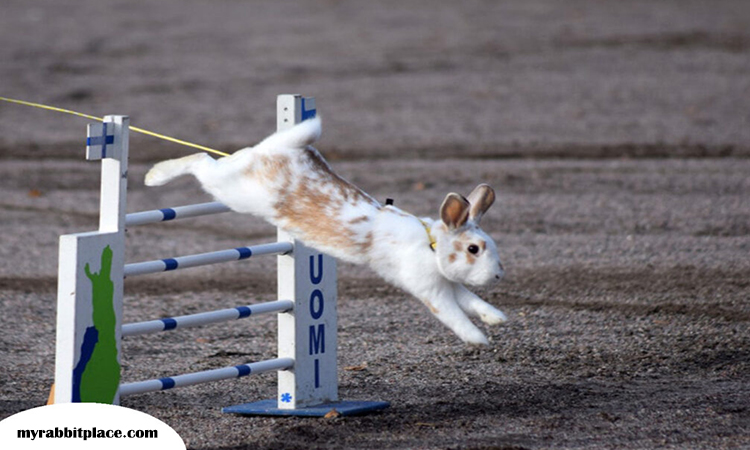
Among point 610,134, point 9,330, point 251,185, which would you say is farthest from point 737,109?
point 251,185

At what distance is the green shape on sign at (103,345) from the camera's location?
180 inches

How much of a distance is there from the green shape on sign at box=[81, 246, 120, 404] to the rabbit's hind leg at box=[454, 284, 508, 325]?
1.32 metres

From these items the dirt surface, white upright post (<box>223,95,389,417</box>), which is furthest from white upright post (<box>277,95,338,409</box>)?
the dirt surface

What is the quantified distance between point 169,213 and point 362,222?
966 mm

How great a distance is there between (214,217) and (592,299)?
402 cm

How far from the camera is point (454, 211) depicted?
4238 millimetres

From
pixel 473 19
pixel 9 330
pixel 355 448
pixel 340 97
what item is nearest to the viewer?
pixel 355 448

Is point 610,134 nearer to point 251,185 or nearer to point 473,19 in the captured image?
point 473,19

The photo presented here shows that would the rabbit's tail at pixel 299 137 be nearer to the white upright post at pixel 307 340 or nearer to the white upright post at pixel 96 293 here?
the white upright post at pixel 96 293

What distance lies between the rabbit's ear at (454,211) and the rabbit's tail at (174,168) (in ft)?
3.31

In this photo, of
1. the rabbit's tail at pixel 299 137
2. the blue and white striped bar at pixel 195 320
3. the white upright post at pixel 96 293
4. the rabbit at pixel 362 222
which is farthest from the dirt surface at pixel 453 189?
the rabbit's tail at pixel 299 137

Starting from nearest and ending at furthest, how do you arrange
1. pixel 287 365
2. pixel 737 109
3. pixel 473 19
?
pixel 287 365 < pixel 737 109 < pixel 473 19

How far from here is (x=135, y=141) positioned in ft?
45.9

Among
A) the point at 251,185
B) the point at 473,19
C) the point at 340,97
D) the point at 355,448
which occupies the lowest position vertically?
the point at 355,448
